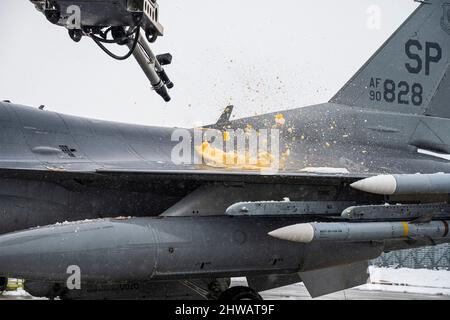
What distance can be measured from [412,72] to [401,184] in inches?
136

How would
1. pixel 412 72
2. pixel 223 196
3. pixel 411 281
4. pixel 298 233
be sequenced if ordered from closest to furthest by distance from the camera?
pixel 298 233
pixel 223 196
pixel 412 72
pixel 411 281

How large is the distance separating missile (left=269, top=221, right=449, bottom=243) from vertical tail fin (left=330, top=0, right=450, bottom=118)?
254 centimetres

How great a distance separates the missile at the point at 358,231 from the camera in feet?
21.7

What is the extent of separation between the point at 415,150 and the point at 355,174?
2082 mm

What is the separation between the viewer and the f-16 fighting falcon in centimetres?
643

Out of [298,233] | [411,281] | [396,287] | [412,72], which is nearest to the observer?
[298,233]

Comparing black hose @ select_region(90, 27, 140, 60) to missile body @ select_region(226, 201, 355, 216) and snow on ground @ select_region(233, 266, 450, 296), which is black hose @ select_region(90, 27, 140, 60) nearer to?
missile body @ select_region(226, 201, 355, 216)

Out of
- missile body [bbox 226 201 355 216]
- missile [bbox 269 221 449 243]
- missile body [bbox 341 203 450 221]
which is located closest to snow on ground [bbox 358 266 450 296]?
missile body [bbox 341 203 450 221]

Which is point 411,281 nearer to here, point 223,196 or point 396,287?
point 396,287

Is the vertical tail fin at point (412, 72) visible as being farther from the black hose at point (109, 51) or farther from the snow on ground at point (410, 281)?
the snow on ground at point (410, 281)

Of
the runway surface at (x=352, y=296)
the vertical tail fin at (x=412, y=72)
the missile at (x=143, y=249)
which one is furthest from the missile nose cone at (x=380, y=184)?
the runway surface at (x=352, y=296)

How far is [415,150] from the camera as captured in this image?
30.1 ft

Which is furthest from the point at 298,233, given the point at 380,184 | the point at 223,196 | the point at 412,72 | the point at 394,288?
the point at 394,288

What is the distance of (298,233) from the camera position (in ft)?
21.6
